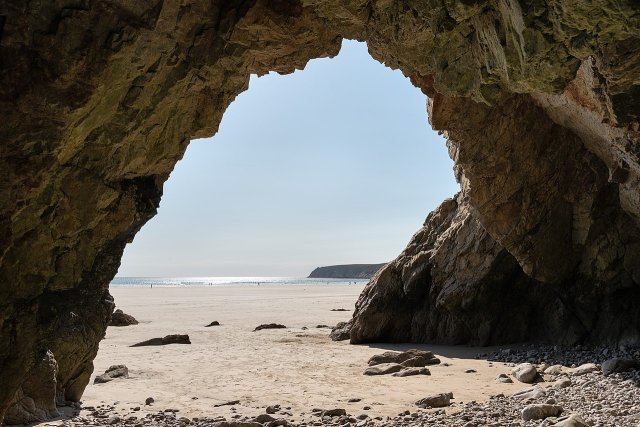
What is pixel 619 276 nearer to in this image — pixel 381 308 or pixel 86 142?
pixel 381 308

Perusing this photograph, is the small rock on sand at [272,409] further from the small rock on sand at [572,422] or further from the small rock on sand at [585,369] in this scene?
the small rock on sand at [585,369]

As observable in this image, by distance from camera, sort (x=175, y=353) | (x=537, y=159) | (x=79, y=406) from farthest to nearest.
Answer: (x=175, y=353) < (x=537, y=159) < (x=79, y=406)

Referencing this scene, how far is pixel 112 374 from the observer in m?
14.8

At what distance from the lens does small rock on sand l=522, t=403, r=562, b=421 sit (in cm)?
936

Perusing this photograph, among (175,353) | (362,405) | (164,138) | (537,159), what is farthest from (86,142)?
(537,159)

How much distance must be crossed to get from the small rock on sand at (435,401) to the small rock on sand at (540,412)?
1.94 m

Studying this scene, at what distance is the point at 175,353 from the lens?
64.0ft

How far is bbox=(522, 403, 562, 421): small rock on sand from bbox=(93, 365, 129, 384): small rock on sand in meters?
10.5

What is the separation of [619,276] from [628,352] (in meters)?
2.95

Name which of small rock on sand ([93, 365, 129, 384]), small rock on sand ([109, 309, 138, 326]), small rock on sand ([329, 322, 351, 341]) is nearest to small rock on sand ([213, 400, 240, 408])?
small rock on sand ([93, 365, 129, 384])

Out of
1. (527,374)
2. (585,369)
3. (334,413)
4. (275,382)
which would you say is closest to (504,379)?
(527,374)

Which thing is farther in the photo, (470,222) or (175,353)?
(470,222)

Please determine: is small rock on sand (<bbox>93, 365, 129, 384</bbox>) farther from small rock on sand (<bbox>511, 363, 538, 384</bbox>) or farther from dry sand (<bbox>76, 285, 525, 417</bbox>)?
small rock on sand (<bbox>511, 363, 538, 384</bbox>)

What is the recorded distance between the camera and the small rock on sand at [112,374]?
1425cm
